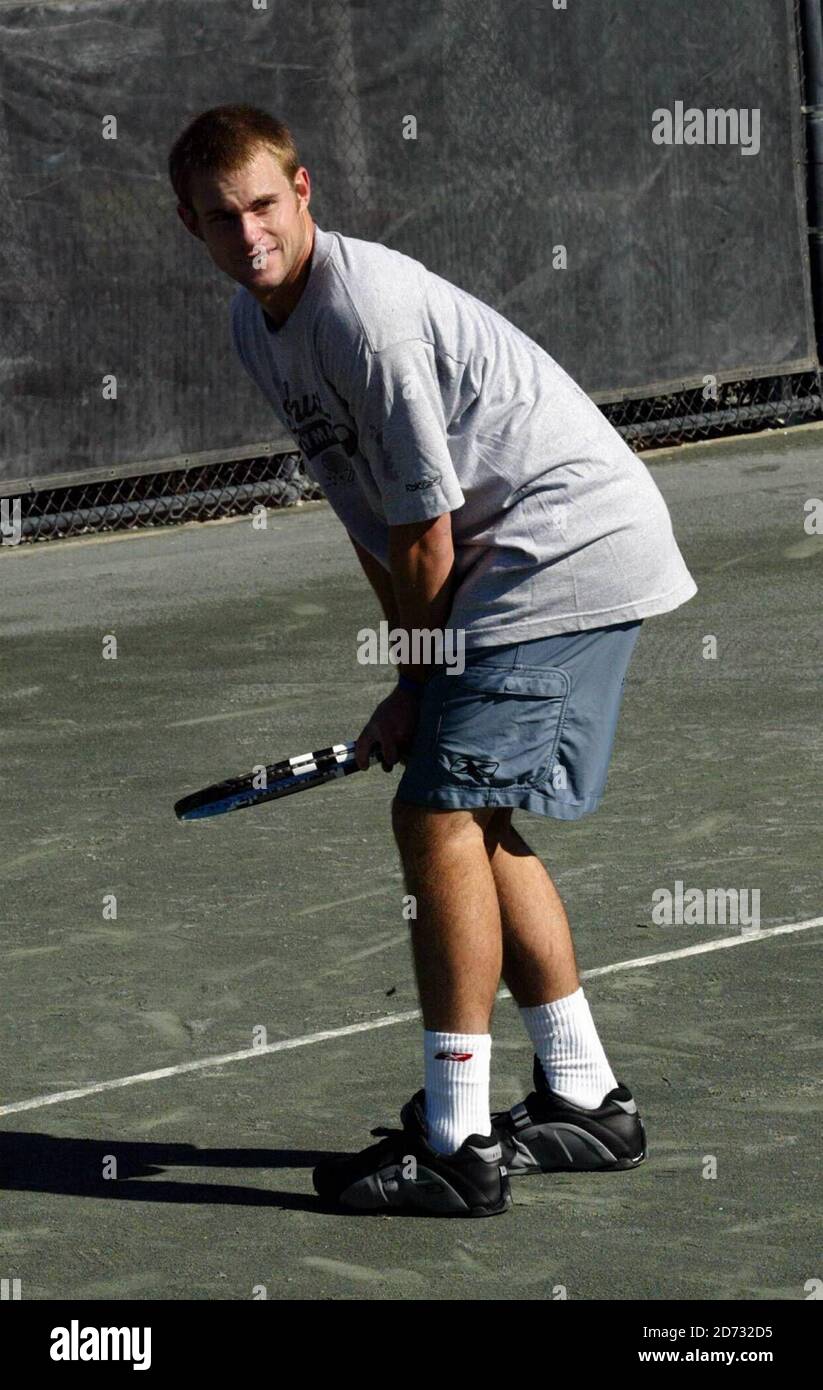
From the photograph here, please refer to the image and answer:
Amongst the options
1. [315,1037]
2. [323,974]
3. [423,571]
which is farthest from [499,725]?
[323,974]

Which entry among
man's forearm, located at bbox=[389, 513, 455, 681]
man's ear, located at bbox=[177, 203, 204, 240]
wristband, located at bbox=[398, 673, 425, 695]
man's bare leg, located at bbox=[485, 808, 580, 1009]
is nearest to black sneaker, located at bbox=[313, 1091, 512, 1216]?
man's bare leg, located at bbox=[485, 808, 580, 1009]

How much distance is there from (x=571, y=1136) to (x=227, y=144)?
6.15ft

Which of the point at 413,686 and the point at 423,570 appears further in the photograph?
the point at 413,686

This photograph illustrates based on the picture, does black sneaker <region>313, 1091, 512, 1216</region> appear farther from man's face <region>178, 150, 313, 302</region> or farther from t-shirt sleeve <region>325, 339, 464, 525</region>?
man's face <region>178, 150, 313, 302</region>

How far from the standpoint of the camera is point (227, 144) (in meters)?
3.93

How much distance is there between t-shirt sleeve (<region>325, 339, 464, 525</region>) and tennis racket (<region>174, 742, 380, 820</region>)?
522mm

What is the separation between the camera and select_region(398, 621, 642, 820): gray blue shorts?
157 inches

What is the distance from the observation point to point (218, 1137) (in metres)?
4.46

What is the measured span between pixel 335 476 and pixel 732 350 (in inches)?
349

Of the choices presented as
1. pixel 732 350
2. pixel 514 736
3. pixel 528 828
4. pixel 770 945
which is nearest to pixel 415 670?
pixel 514 736

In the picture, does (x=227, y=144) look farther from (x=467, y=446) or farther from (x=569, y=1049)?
(x=569, y=1049)

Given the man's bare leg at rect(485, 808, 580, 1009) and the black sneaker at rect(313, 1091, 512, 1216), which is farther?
the man's bare leg at rect(485, 808, 580, 1009)

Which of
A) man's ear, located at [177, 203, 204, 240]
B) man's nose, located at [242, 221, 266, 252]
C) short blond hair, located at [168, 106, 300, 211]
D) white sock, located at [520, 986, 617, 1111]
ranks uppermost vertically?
short blond hair, located at [168, 106, 300, 211]

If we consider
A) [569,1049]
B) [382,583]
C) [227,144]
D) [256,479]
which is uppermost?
[227,144]
